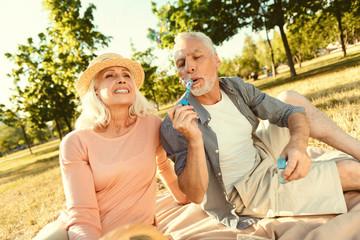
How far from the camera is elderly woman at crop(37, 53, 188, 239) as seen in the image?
1.90 meters

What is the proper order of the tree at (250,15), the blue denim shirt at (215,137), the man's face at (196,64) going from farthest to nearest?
the tree at (250,15)
the man's face at (196,64)
the blue denim shirt at (215,137)

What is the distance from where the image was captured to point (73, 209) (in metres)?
1.87

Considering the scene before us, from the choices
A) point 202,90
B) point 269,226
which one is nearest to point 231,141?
point 202,90

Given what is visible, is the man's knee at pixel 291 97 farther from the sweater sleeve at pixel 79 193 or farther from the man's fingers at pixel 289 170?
the sweater sleeve at pixel 79 193

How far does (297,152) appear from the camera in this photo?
71.1 inches

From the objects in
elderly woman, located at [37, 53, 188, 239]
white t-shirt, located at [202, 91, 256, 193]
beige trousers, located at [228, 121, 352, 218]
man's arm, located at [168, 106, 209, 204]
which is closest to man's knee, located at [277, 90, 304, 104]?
white t-shirt, located at [202, 91, 256, 193]

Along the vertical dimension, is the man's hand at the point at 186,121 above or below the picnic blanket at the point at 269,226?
above

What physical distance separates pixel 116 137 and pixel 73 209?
2.25ft

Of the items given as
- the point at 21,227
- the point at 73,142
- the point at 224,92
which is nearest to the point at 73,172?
the point at 73,142

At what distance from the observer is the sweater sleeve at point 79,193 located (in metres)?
1.81

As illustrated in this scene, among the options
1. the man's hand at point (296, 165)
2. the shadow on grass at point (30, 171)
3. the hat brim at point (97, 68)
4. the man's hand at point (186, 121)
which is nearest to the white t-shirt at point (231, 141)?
the man's hand at point (296, 165)

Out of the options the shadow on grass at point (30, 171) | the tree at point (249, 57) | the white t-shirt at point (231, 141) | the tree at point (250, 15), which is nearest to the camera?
the white t-shirt at point (231, 141)

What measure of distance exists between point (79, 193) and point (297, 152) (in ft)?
5.56

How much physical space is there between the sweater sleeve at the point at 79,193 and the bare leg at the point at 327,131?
2042 mm
